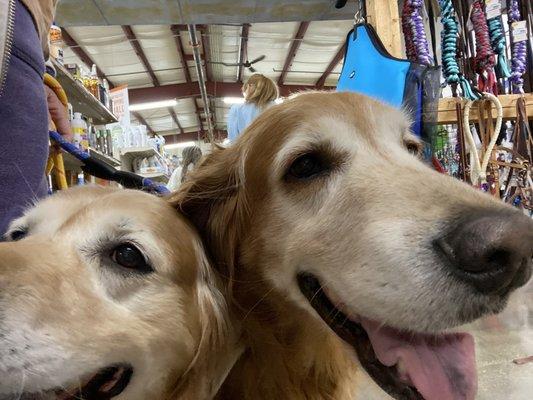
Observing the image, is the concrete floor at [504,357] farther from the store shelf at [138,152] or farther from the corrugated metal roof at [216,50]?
the corrugated metal roof at [216,50]

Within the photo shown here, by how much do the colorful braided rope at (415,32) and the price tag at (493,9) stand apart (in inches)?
14.4

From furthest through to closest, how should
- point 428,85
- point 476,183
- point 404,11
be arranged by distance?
point 404,11
point 476,183
point 428,85

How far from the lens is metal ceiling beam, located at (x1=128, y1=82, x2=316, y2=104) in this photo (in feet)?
39.2

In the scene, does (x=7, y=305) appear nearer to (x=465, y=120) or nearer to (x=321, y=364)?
(x=321, y=364)

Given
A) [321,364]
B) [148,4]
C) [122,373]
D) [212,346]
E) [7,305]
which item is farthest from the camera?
[148,4]

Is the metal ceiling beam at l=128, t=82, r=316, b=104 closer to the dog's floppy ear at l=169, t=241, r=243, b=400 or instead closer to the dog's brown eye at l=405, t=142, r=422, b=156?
the dog's brown eye at l=405, t=142, r=422, b=156

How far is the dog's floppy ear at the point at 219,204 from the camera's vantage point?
134 cm

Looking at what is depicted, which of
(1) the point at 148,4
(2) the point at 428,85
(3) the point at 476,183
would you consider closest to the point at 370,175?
(2) the point at 428,85

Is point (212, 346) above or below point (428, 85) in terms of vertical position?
below

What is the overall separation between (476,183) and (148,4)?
3.55 m

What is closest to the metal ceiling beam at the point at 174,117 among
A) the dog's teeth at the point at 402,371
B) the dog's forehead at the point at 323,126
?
the dog's forehead at the point at 323,126

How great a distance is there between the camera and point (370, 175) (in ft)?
3.73

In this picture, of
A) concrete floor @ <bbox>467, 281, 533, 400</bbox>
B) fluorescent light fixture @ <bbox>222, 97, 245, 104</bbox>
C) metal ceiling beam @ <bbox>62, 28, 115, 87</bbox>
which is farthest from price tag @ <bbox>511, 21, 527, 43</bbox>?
fluorescent light fixture @ <bbox>222, 97, 245, 104</bbox>

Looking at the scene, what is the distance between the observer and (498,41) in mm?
2795
